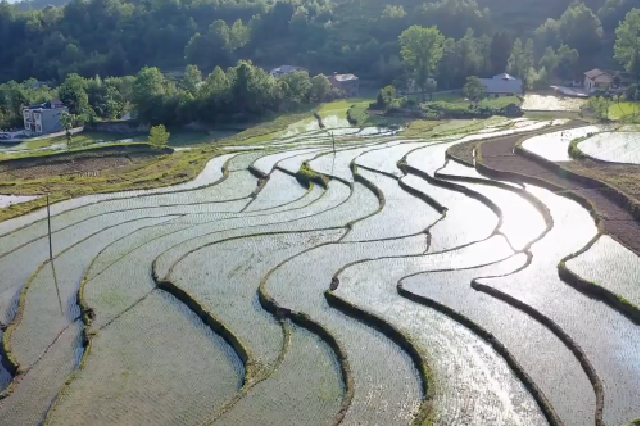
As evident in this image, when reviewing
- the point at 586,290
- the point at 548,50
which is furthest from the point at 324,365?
the point at 548,50

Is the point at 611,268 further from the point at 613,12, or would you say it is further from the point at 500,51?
the point at 613,12

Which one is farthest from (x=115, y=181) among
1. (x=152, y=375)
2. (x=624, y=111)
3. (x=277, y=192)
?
(x=624, y=111)

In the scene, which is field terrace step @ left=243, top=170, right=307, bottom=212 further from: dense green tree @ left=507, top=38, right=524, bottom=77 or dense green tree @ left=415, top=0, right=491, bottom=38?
dense green tree @ left=415, top=0, right=491, bottom=38

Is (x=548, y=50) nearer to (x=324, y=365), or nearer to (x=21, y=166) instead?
(x=21, y=166)

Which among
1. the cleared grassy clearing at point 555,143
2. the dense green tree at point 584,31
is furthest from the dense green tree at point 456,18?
the cleared grassy clearing at point 555,143

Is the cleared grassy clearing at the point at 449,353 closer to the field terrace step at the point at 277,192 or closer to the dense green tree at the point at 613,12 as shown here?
the field terrace step at the point at 277,192

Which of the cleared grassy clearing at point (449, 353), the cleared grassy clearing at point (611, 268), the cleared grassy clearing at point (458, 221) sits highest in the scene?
the cleared grassy clearing at point (458, 221)
